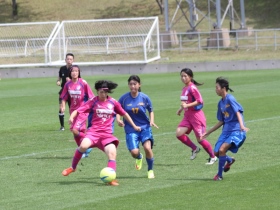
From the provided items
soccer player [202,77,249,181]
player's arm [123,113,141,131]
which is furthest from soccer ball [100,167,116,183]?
soccer player [202,77,249,181]

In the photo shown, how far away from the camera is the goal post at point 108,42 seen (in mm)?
43781

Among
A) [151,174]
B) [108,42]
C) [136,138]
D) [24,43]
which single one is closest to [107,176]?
[151,174]

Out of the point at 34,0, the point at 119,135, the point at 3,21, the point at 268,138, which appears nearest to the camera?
the point at 268,138

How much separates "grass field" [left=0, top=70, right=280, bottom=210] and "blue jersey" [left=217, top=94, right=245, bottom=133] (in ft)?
2.66

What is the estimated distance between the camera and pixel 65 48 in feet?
145

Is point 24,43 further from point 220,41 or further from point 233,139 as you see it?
point 233,139

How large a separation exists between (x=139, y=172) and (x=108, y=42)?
3308cm

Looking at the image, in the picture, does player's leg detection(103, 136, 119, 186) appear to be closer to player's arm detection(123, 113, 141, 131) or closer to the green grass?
player's arm detection(123, 113, 141, 131)

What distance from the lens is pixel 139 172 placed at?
43.0ft

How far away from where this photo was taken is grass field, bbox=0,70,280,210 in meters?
10.4

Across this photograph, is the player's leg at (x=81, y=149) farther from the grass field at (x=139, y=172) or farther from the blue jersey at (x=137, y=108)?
the blue jersey at (x=137, y=108)

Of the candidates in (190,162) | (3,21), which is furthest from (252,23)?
(190,162)

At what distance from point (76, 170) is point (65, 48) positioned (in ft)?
102

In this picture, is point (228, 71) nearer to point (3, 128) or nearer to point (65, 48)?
point (65, 48)
